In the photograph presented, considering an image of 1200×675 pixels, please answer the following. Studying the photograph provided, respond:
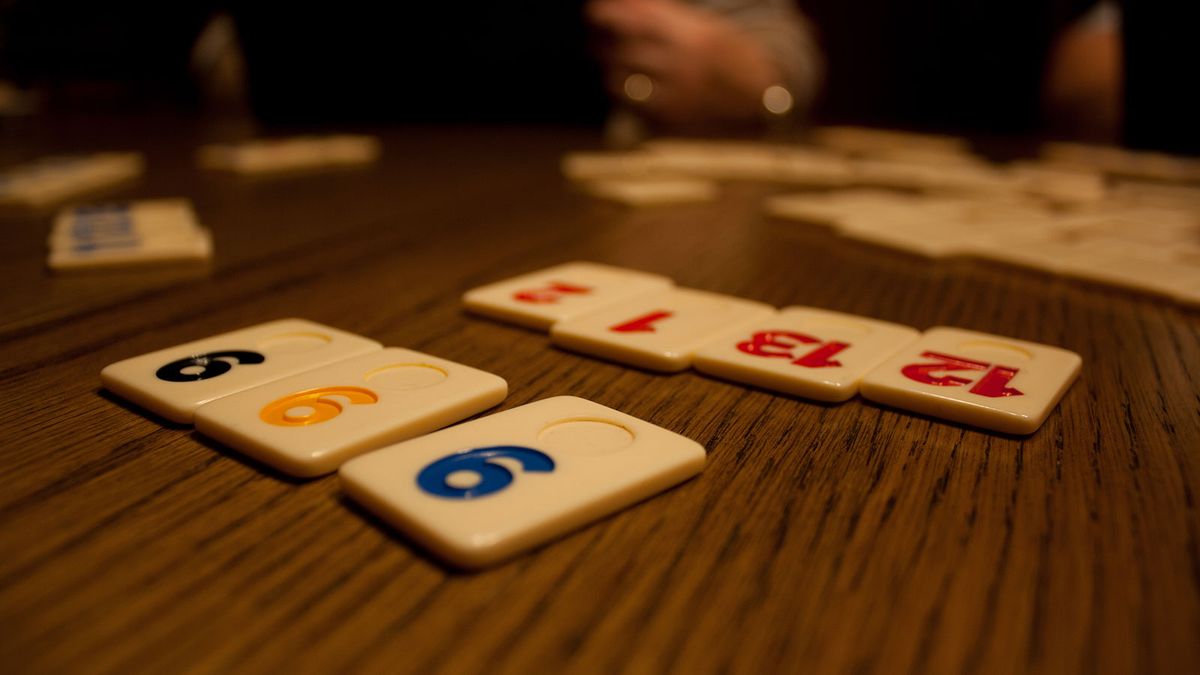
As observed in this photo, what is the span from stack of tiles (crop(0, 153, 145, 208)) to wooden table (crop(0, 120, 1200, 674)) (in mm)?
568

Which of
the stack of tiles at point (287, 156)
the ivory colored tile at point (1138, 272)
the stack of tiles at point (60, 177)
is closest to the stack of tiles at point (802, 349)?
the ivory colored tile at point (1138, 272)

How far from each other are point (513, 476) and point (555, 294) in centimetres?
38

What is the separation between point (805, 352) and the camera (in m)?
0.61

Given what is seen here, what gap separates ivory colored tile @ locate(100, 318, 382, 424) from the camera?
509 mm

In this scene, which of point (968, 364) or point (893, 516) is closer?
point (893, 516)

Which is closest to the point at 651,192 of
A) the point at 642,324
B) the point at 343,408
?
the point at 642,324

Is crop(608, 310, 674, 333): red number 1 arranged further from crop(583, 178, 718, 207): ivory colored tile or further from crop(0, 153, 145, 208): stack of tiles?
crop(0, 153, 145, 208): stack of tiles

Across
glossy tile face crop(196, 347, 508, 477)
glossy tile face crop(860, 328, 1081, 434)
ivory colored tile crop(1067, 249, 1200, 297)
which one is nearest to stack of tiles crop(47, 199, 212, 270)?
glossy tile face crop(196, 347, 508, 477)

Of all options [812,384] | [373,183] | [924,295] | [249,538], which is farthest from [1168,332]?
[373,183]

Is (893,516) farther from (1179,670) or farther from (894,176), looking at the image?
(894,176)

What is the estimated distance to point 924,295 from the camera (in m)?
0.85

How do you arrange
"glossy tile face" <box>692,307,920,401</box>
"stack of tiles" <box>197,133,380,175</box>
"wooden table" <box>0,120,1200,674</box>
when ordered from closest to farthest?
"wooden table" <box>0,120,1200,674</box> < "glossy tile face" <box>692,307,920,401</box> < "stack of tiles" <box>197,133,380,175</box>

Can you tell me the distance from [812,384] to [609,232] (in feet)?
1.99

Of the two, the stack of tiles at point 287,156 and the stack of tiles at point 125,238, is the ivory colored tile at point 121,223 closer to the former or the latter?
the stack of tiles at point 125,238
